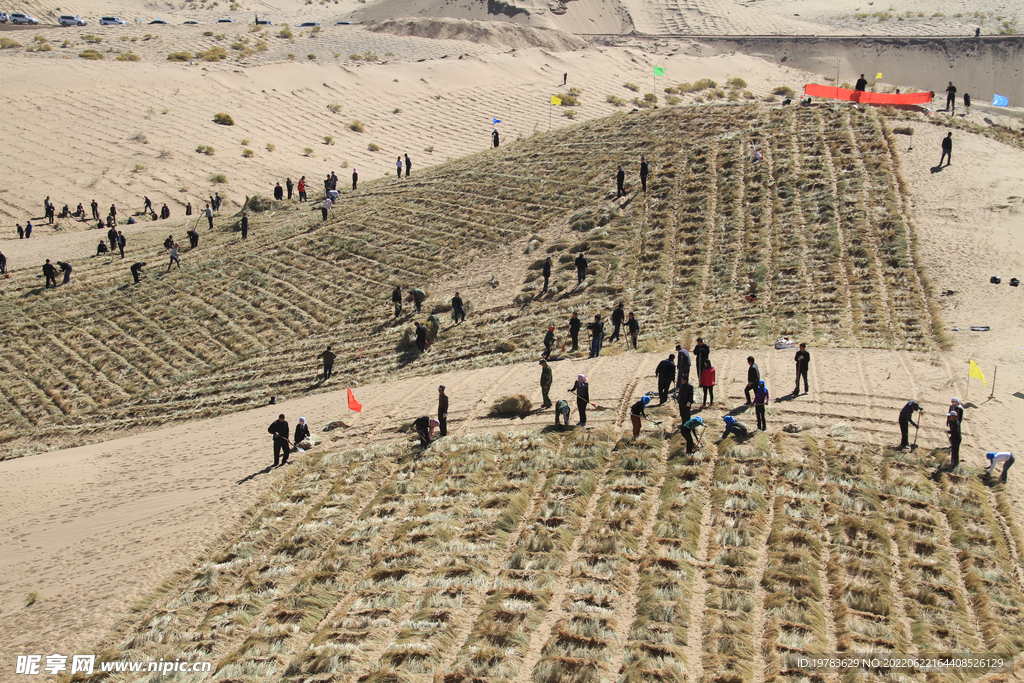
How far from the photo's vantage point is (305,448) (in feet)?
61.9

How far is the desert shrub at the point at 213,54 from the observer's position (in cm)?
6376

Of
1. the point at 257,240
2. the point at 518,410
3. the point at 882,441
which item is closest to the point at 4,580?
the point at 518,410

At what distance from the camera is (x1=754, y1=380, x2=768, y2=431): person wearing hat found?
1528 centimetres

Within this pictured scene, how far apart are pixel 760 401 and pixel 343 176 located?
127ft

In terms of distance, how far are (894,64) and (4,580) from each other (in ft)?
247

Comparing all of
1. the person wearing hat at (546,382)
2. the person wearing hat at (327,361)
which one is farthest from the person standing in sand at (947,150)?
the person wearing hat at (327,361)

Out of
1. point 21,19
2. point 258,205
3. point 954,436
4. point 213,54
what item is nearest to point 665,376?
point 954,436

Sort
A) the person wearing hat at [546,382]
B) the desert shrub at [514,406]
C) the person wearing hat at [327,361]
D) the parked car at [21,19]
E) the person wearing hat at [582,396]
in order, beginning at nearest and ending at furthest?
1. the person wearing hat at [582,396]
2. the person wearing hat at [546,382]
3. the desert shrub at [514,406]
4. the person wearing hat at [327,361]
5. the parked car at [21,19]

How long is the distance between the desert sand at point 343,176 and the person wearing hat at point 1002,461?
0.20 m

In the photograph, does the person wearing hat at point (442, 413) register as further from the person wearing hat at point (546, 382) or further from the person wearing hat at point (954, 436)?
the person wearing hat at point (954, 436)

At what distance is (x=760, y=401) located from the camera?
1535 cm

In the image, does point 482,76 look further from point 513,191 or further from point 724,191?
point 724,191

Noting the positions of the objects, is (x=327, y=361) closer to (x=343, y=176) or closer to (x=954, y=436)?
(x=954, y=436)

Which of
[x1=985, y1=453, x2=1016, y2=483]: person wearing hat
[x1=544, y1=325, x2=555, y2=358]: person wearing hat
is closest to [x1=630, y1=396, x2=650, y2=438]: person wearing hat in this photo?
[x1=544, y1=325, x2=555, y2=358]: person wearing hat
